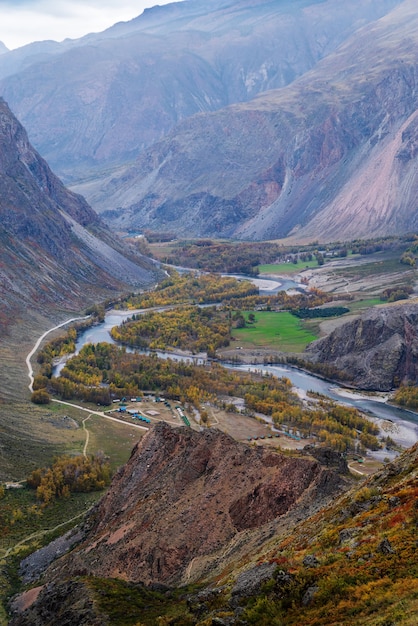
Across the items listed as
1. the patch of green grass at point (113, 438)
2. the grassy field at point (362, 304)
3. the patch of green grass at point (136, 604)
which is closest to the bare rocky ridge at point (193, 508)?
the patch of green grass at point (136, 604)

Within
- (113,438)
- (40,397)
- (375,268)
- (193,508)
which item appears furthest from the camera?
(375,268)

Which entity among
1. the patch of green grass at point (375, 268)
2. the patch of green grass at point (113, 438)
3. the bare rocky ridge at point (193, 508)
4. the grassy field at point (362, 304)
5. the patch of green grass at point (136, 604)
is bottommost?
the patch of green grass at point (375, 268)

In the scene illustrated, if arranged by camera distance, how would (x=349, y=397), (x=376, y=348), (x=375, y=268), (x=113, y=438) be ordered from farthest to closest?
(x=375, y=268) → (x=376, y=348) → (x=349, y=397) → (x=113, y=438)

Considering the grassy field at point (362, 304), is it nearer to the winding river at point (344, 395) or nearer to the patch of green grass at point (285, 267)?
the winding river at point (344, 395)

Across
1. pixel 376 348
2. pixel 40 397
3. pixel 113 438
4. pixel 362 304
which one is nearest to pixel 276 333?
pixel 362 304

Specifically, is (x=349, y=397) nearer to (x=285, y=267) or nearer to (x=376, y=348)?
(x=376, y=348)

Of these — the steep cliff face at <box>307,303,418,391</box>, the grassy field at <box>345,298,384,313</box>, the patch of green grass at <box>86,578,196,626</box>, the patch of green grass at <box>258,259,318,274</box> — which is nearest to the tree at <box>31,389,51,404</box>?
the steep cliff face at <box>307,303,418,391</box>

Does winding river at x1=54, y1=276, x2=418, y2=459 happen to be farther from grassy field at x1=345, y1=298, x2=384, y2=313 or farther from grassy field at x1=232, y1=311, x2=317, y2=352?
grassy field at x1=345, y1=298, x2=384, y2=313
